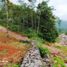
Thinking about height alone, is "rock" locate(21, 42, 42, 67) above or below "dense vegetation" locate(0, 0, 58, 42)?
below

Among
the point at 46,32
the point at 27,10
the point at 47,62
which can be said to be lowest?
the point at 47,62

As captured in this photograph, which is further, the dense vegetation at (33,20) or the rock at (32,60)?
the dense vegetation at (33,20)

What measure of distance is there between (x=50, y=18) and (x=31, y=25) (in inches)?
194

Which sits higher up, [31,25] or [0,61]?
[31,25]

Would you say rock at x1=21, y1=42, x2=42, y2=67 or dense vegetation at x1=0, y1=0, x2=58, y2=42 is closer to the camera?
rock at x1=21, y1=42, x2=42, y2=67

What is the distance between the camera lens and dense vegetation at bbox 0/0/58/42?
5825 cm

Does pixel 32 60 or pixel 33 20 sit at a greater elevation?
pixel 33 20

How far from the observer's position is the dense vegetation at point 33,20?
58.2 metres

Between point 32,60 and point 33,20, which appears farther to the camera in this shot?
point 33,20

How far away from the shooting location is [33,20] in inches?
2427

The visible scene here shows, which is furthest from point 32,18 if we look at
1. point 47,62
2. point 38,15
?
point 47,62

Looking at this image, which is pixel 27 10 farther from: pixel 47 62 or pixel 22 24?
pixel 47 62

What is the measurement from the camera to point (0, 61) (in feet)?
79.6

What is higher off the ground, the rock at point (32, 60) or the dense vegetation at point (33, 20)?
the dense vegetation at point (33, 20)
